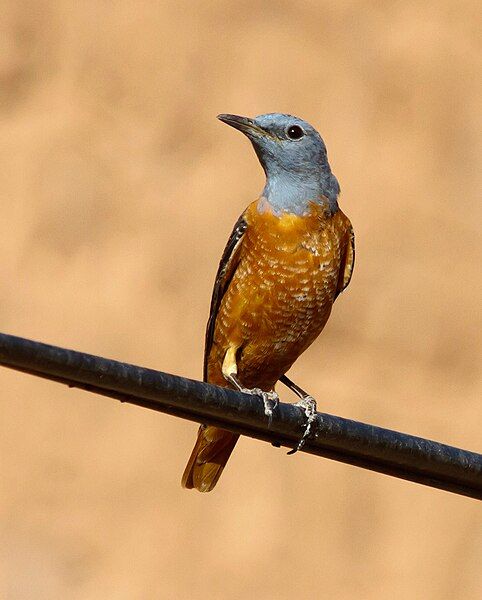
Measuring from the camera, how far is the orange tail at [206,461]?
26.1ft

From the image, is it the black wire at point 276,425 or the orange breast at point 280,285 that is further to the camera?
the orange breast at point 280,285

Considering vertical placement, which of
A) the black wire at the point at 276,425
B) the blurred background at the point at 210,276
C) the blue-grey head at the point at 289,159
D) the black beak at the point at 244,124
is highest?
the black wire at the point at 276,425

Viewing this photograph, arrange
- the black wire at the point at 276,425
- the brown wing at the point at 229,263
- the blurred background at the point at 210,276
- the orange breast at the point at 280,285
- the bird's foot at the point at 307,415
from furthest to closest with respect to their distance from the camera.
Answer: the blurred background at the point at 210,276 < the brown wing at the point at 229,263 < the orange breast at the point at 280,285 < the bird's foot at the point at 307,415 < the black wire at the point at 276,425

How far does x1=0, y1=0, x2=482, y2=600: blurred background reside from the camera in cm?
1162

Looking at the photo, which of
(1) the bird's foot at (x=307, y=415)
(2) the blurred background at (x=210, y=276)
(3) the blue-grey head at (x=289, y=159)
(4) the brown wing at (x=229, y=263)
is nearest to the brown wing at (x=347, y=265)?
(3) the blue-grey head at (x=289, y=159)

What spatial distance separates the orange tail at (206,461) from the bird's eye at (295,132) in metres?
1.49

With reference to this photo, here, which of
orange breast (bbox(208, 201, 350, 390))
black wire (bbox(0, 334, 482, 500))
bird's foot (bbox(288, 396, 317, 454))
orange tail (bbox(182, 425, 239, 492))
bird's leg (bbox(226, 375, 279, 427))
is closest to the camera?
black wire (bbox(0, 334, 482, 500))

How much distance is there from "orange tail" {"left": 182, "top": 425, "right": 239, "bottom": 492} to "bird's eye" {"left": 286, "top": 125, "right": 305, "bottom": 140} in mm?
1490

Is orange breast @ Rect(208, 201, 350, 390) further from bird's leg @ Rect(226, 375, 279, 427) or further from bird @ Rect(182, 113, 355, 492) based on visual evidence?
bird's leg @ Rect(226, 375, 279, 427)

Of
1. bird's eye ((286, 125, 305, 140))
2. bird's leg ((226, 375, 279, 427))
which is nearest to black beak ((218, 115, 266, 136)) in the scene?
bird's eye ((286, 125, 305, 140))

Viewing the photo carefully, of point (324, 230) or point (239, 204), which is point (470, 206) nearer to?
point (239, 204)

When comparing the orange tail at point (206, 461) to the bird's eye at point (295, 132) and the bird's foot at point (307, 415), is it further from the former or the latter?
the bird's eye at point (295, 132)

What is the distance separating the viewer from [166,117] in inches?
487

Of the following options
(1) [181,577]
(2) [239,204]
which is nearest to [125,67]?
(2) [239,204]
